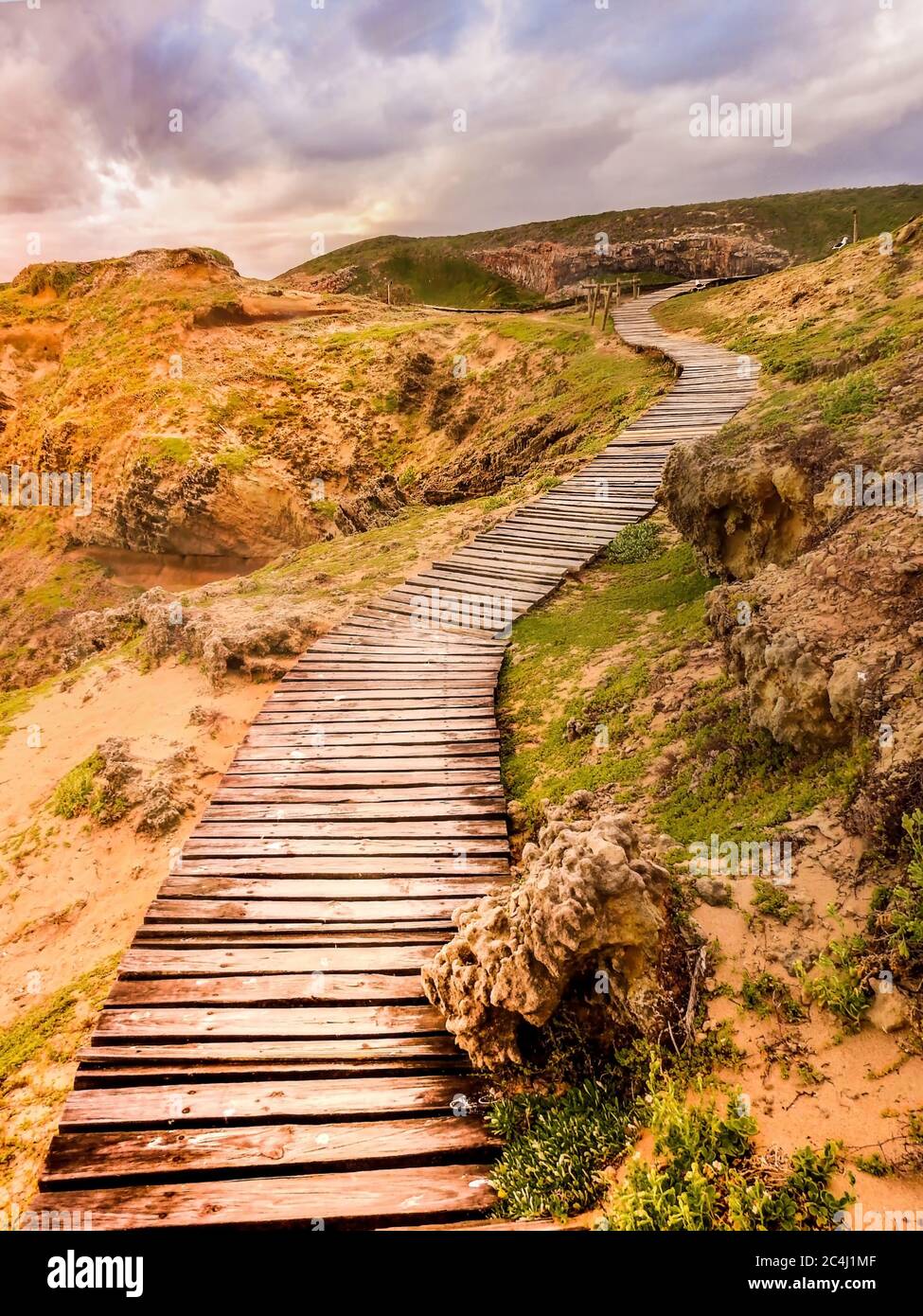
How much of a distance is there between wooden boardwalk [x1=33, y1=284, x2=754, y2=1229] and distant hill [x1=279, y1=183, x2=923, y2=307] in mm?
58030

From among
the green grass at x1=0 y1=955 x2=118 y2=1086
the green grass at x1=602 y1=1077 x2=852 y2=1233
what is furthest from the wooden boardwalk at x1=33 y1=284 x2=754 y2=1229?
the green grass at x1=602 y1=1077 x2=852 y2=1233

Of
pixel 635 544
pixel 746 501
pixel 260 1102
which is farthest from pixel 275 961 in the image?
pixel 635 544

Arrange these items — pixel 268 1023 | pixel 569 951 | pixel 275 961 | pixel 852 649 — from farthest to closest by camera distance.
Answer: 1. pixel 275 961
2. pixel 852 649
3. pixel 268 1023
4. pixel 569 951

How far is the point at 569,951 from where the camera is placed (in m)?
4.01

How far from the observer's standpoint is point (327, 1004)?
504cm

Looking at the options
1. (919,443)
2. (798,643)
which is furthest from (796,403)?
(798,643)

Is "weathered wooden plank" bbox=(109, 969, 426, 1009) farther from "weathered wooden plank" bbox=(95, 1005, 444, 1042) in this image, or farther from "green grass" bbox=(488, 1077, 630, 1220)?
"green grass" bbox=(488, 1077, 630, 1220)

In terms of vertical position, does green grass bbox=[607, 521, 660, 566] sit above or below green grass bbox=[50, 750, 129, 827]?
above

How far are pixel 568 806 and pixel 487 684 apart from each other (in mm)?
3735

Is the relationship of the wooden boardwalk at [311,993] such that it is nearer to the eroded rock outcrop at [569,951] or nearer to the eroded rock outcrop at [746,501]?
the eroded rock outcrop at [569,951]

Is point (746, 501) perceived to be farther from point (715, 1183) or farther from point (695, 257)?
point (695, 257)

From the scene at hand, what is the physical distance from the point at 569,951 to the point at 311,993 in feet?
7.18

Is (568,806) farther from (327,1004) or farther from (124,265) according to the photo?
(124,265)

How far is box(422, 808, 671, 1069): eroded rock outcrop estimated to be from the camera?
399cm
